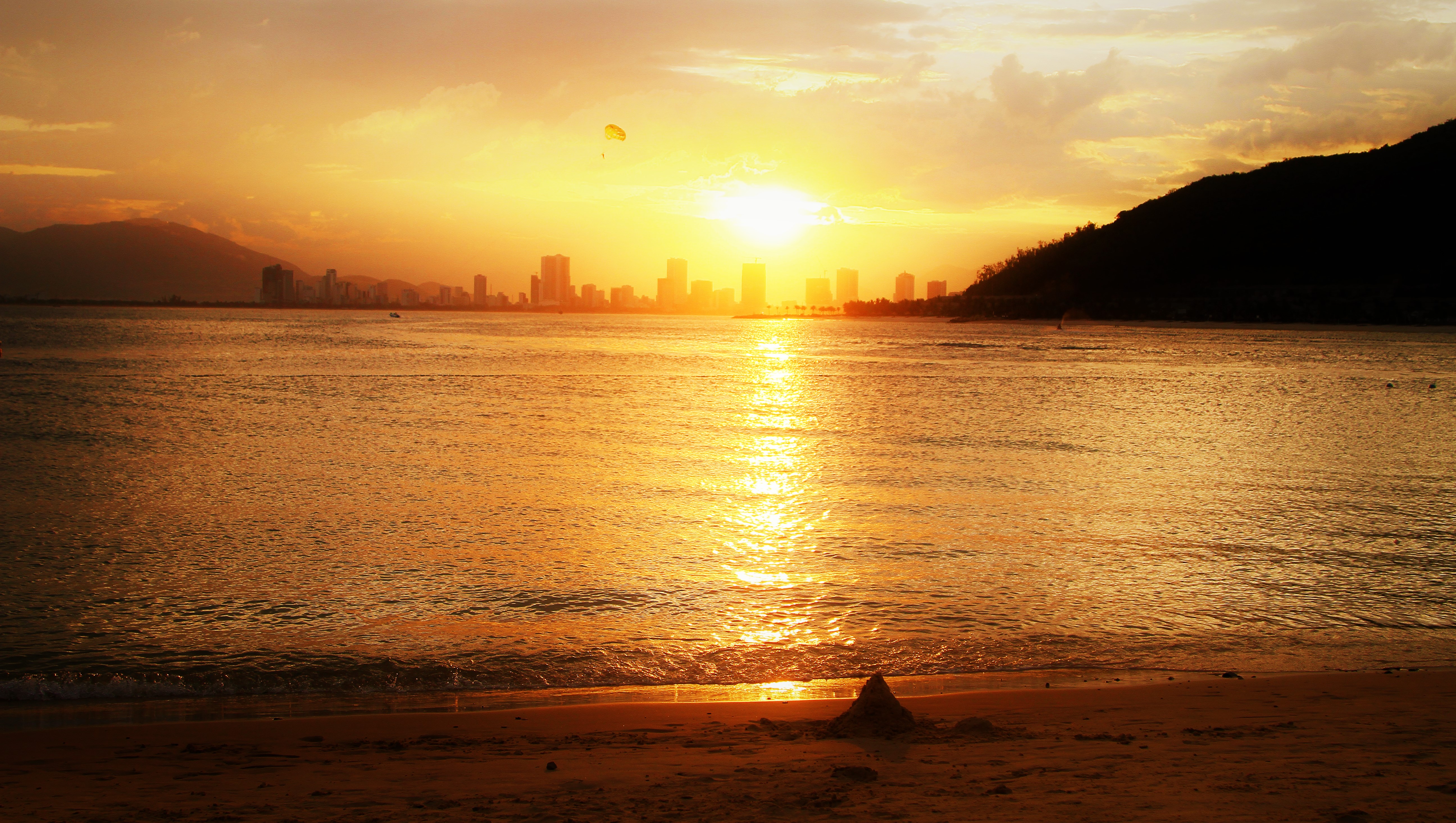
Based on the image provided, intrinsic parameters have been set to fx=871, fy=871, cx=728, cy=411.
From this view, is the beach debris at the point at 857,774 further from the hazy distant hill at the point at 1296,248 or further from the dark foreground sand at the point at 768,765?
the hazy distant hill at the point at 1296,248

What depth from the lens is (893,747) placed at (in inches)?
185

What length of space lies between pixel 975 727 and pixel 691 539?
17.9ft

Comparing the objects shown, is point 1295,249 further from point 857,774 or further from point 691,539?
point 857,774

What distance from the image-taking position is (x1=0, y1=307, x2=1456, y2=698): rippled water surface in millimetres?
6695

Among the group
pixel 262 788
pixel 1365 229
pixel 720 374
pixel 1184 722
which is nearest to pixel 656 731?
pixel 262 788

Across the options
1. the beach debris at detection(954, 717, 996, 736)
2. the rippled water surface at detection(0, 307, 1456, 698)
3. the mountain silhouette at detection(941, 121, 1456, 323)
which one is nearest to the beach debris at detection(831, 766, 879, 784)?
the beach debris at detection(954, 717, 996, 736)

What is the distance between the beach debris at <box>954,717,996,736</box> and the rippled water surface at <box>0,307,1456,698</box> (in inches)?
49.8

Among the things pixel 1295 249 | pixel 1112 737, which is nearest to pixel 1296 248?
pixel 1295 249

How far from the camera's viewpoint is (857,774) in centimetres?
427

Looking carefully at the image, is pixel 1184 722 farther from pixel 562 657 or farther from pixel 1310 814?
pixel 562 657

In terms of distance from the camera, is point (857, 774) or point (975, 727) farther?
point (975, 727)

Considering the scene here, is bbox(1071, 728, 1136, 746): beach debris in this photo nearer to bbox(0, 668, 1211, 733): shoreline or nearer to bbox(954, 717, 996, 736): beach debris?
bbox(954, 717, 996, 736): beach debris

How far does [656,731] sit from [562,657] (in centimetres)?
168

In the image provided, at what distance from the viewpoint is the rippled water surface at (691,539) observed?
6695mm
